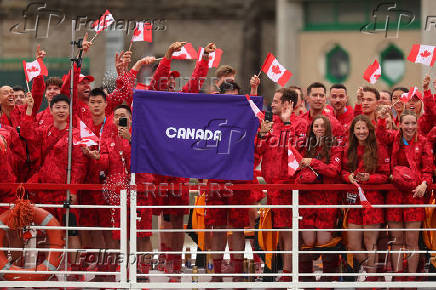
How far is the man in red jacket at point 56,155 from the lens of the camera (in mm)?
9570

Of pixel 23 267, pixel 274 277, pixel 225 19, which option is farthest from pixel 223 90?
pixel 225 19

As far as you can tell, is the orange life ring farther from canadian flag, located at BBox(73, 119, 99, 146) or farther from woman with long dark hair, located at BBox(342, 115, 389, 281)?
woman with long dark hair, located at BBox(342, 115, 389, 281)

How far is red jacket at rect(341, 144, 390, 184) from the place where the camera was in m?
9.32

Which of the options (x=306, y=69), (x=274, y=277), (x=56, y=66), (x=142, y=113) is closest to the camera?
(x=142, y=113)

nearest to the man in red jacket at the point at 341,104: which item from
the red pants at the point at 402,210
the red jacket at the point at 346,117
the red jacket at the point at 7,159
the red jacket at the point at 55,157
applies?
the red jacket at the point at 346,117

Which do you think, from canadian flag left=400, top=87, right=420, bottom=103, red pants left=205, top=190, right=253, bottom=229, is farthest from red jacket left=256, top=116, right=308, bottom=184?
canadian flag left=400, top=87, right=420, bottom=103

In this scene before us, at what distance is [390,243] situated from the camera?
31.4 feet

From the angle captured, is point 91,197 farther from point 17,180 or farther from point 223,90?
point 223,90

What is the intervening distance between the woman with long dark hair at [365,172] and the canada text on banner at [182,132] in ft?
4.17

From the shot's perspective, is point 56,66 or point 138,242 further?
point 56,66

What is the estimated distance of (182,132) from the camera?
910 centimetres

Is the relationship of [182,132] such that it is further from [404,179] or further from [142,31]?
[404,179]

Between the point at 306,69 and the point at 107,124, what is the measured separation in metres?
12.3

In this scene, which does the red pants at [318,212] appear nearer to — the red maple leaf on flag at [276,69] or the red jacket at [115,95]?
the red maple leaf on flag at [276,69]
